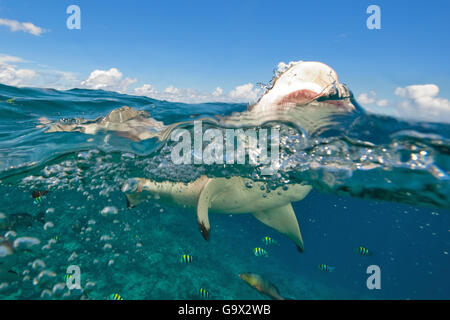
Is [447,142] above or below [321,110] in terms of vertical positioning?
below

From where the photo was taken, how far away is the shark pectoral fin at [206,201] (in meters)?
4.59

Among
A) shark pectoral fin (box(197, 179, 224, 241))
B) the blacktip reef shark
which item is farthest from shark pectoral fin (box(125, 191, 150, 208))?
shark pectoral fin (box(197, 179, 224, 241))

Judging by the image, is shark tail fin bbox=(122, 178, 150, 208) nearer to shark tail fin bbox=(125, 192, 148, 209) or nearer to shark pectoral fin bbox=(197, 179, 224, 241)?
shark tail fin bbox=(125, 192, 148, 209)

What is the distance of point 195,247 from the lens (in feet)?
52.4

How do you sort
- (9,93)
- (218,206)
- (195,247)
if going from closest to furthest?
(218,206), (9,93), (195,247)

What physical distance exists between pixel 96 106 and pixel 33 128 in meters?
2.48

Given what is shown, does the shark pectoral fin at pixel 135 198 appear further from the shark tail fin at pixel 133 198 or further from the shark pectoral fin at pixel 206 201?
the shark pectoral fin at pixel 206 201

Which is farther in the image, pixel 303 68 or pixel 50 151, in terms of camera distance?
pixel 50 151

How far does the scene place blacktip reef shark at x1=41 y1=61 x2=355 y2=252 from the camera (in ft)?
13.1

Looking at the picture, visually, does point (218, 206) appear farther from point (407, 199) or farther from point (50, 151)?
point (407, 199)

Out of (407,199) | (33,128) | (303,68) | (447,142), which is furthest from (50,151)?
(407,199)

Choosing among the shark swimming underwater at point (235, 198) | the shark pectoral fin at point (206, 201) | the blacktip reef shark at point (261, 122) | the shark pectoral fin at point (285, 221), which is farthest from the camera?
the shark pectoral fin at point (285, 221)

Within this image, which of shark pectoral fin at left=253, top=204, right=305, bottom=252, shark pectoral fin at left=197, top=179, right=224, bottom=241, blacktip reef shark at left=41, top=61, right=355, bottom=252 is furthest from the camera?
shark pectoral fin at left=253, top=204, right=305, bottom=252

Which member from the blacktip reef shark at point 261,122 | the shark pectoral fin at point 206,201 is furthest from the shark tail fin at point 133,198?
the shark pectoral fin at point 206,201
